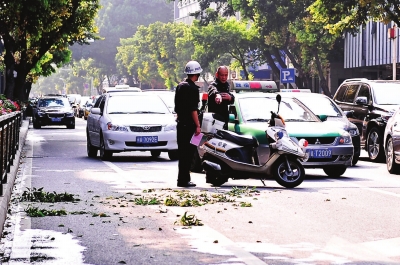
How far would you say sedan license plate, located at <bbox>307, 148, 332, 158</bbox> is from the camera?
17156 millimetres

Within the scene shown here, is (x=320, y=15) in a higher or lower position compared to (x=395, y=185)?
higher

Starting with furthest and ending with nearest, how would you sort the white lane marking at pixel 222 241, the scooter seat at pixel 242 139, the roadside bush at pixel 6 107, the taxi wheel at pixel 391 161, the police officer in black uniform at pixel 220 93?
the roadside bush at pixel 6 107, the taxi wheel at pixel 391 161, the police officer in black uniform at pixel 220 93, the scooter seat at pixel 242 139, the white lane marking at pixel 222 241

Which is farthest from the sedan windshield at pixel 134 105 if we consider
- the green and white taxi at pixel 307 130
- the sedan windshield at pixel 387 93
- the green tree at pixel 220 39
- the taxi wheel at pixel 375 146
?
the green tree at pixel 220 39

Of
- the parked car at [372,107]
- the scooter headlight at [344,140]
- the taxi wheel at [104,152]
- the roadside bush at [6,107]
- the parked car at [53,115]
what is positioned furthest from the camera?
the parked car at [53,115]

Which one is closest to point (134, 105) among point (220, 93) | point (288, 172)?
point (220, 93)

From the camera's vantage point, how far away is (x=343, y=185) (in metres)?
15.8

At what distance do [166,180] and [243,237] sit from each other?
7193 mm

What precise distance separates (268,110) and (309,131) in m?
0.86

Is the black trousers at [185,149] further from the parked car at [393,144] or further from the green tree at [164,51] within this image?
the green tree at [164,51]

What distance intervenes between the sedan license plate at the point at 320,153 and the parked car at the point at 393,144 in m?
1.40

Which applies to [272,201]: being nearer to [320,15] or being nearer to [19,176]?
[19,176]

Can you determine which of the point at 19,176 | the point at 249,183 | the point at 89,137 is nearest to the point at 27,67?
the point at 89,137

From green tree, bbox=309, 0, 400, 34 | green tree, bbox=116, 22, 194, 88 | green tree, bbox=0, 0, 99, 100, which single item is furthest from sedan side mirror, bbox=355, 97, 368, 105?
green tree, bbox=116, 22, 194, 88

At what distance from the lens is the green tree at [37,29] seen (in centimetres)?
3338
